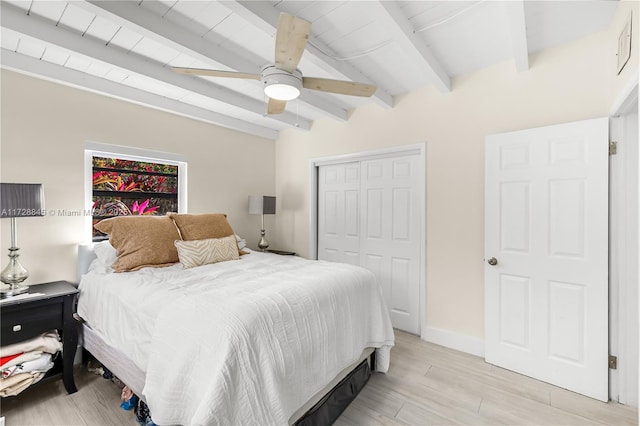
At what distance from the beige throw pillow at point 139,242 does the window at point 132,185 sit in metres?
0.44

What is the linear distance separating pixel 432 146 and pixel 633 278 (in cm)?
174

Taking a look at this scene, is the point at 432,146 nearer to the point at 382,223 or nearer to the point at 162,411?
the point at 382,223

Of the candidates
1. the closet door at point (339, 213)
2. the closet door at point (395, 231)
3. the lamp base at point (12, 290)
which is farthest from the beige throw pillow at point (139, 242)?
the closet door at point (395, 231)

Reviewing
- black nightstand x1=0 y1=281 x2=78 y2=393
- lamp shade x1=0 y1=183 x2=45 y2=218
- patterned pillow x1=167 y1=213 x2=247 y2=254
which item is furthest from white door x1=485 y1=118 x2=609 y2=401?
lamp shade x1=0 y1=183 x2=45 y2=218

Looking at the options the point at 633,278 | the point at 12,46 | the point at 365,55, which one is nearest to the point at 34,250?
the point at 12,46

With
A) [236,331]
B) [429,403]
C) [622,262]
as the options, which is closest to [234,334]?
[236,331]

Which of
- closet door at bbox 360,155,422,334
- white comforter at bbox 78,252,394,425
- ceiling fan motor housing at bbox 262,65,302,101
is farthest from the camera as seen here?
closet door at bbox 360,155,422,334

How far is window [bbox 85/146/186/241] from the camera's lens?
269cm

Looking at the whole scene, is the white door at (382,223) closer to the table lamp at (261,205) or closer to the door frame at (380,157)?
the door frame at (380,157)

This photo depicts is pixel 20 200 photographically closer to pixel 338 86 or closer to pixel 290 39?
pixel 290 39

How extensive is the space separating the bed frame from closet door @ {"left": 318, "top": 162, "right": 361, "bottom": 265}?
1508 mm

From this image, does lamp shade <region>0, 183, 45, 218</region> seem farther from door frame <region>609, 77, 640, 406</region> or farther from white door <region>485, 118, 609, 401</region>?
door frame <region>609, 77, 640, 406</region>

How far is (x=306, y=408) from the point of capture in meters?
1.59

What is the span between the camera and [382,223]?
131 inches
